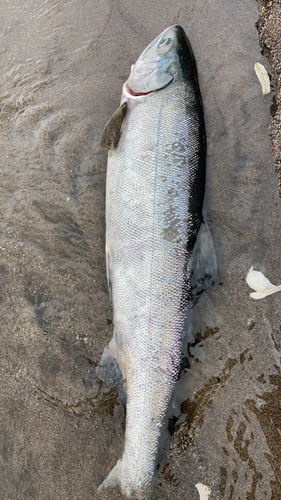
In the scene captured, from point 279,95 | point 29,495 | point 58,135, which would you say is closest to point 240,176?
point 279,95

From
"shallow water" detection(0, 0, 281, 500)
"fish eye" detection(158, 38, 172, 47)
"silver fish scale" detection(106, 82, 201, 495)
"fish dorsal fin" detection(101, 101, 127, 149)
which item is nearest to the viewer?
"silver fish scale" detection(106, 82, 201, 495)

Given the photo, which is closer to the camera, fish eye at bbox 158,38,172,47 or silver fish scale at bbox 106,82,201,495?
silver fish scale at bbox 106,82,201,495

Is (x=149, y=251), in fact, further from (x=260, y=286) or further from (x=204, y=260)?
(x=260, y=286)

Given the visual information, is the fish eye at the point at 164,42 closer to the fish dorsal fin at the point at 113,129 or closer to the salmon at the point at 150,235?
the salmon at the point at 150,235

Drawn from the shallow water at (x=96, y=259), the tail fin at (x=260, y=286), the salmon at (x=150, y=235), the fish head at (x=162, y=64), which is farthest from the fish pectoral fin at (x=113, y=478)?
the fish head at (x=162, y=64)

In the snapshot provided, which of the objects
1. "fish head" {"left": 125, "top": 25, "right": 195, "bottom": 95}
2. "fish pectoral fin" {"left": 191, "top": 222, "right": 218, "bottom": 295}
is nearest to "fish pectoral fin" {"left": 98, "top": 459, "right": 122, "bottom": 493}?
"fish pectoral fin" {"left": 191, "top": 222, "right": 218, "bottom": 295}

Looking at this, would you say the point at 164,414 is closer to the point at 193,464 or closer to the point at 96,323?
the point at 193,464

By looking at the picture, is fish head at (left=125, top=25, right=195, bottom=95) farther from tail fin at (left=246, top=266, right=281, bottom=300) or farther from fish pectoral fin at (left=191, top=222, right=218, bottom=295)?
tail fin at (left=246, top=266, right=281, bottom=300)
